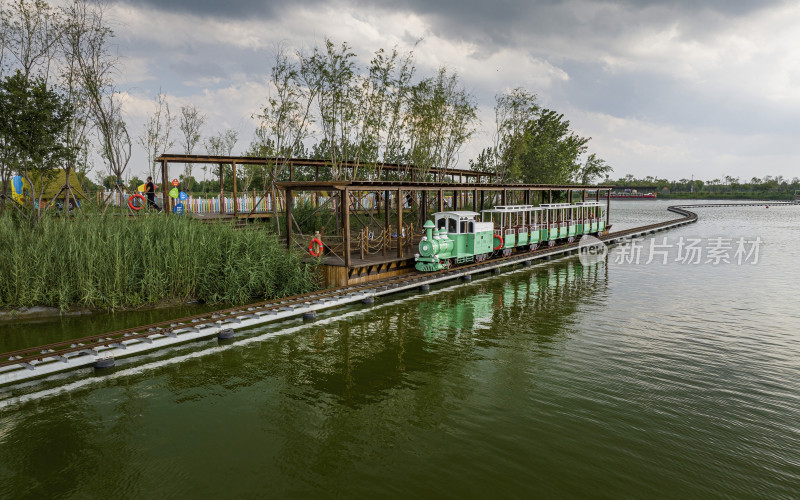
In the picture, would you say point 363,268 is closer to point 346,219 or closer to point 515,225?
point 346,219

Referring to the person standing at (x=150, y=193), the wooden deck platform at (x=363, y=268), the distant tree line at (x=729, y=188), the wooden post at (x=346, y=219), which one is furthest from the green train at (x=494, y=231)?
the distant tree line at (x=729, y=188)

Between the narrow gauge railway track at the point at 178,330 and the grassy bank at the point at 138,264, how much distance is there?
1798mm

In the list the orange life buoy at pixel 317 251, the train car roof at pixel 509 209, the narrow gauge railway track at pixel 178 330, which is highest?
the train car roof at pixel 509 209

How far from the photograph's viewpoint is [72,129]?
23312 mm

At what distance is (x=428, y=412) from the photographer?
8.60 m

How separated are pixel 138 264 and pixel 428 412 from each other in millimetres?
11888

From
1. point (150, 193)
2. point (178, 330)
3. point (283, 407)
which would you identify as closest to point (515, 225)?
point (178, 330)

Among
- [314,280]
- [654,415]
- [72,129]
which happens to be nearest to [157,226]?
[314,280]

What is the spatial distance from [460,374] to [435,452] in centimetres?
326

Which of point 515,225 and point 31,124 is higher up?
point 31,124

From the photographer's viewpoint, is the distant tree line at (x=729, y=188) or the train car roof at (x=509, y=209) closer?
the train car roof at (x=509, y=209)

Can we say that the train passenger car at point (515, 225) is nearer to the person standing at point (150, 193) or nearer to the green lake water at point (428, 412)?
the green lake water at point (428, 412)

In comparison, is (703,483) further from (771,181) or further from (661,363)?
(771,181)

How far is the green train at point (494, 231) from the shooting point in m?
20.3
